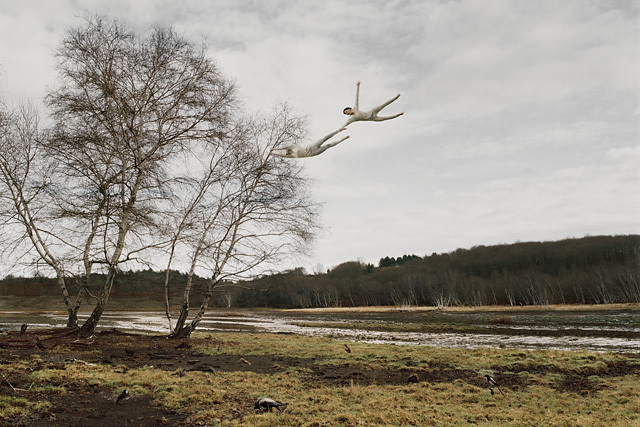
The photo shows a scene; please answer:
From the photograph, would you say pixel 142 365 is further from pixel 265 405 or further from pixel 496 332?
pixel 496 332

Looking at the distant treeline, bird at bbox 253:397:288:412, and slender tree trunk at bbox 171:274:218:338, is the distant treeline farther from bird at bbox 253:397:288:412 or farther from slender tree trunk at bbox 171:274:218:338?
bird at bbox 253:397:288:412

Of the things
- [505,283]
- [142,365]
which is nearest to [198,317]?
[142,365]

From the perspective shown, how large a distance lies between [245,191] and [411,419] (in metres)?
13.1

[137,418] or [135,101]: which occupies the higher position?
[135,101]

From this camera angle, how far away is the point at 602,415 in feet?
24.6

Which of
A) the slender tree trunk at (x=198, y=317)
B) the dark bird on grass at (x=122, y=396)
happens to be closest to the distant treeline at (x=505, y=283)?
the slender tree trunk at (x=198, y=317)

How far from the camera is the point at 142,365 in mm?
11023

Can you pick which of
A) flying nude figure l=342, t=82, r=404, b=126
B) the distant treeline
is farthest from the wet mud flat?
the distant treeline

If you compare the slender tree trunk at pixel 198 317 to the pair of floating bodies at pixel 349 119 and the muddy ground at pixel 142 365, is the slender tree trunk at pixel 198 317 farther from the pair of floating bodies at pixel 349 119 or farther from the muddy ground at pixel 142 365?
the pair of floating bodies at pixel 349 119

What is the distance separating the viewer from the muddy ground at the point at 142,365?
662 cm

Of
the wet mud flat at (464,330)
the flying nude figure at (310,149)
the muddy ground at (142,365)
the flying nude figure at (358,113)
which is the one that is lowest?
the wet mud flat at (464,330)

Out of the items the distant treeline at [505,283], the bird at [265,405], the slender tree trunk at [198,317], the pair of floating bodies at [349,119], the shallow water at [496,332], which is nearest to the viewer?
the pair of floating bodies at [349,119]

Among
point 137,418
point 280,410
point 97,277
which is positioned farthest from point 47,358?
point 280,410

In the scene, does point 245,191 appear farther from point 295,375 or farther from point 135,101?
point 295,375
